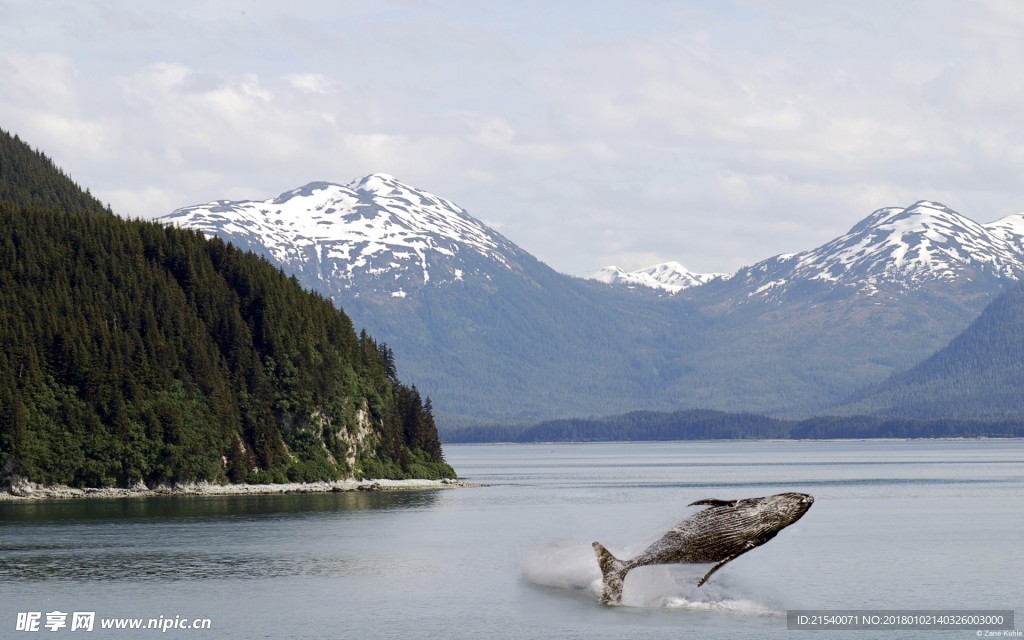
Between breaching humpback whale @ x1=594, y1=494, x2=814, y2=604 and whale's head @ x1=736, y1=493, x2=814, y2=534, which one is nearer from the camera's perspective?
whale's head @ x1=736, y1=493, x2=814, y2=534

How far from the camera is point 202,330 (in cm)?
18200

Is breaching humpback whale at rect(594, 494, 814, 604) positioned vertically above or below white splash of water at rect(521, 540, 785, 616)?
above

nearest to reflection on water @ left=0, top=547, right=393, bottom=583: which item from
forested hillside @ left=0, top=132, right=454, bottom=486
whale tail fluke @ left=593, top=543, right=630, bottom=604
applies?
whale tail fluke @ left=593, top=543, right=630, bottom=604

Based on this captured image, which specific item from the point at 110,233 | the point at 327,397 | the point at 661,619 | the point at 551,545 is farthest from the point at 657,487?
the point at 661,619

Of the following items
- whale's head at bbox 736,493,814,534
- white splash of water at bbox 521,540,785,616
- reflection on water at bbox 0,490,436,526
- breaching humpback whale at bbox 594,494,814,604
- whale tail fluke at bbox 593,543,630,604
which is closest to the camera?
whale's head at bbox 736,493,814,534

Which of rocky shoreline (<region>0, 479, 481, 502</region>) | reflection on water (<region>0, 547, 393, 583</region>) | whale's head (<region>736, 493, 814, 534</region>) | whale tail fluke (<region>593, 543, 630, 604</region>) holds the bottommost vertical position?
reflection on water (<region>0, 547, 393, 583</region>)

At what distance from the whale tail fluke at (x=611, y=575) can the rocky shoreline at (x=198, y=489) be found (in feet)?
314

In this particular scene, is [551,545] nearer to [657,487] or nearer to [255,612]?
[255,612]

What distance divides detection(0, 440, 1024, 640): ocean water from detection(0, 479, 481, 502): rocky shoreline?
23.4 feet

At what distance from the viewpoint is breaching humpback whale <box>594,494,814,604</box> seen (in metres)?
59.9

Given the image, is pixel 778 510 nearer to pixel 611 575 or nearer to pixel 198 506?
pixel 611 575

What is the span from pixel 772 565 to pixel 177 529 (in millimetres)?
52482

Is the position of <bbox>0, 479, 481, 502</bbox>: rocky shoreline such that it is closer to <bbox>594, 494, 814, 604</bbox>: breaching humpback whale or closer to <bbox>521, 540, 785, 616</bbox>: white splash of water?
<bbox>521, 540, 785, 616</bbox>: white splash of water

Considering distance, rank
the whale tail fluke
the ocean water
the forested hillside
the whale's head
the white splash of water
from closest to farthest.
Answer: the whale's head
the whale tail fluke
the ocean water
the white splash of water
the forested hillside
